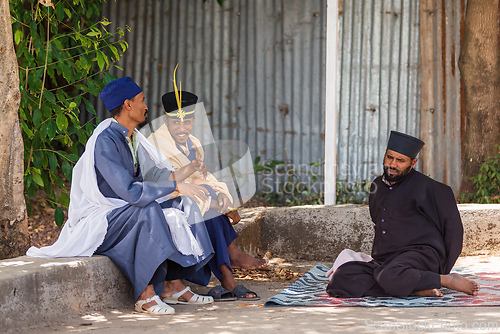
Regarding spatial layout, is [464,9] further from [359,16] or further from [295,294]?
[295,294]

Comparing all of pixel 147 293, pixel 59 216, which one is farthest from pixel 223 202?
pixel 59 216

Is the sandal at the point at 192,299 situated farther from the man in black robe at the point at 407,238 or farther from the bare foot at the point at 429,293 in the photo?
the bare foot at the point at 429,293

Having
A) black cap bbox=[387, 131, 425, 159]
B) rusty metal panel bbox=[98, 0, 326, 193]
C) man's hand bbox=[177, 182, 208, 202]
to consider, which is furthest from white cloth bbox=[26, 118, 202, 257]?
rusty metal panel bbox=[98, 0, 326, 193]

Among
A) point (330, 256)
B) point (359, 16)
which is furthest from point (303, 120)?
point (330, 256)

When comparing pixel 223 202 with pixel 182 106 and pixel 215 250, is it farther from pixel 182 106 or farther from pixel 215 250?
pixel 182 106

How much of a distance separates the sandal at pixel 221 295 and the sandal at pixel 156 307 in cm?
50

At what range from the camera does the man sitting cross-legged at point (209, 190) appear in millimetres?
4367

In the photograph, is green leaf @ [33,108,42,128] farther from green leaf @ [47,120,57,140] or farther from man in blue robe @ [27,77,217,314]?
man in blue robe @ [27,77,217,314]

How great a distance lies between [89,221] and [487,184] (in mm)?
4450

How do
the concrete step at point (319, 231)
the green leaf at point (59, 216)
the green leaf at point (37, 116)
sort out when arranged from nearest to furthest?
the green leaf at point (37, 116), the green leaf at point (59, 216), the concrete step at point (319, 231)

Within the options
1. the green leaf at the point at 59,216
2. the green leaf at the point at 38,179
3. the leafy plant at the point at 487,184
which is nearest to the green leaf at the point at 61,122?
the green leaf at the point at 38,179

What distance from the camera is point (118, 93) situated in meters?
4.07

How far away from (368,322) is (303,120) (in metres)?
4.43

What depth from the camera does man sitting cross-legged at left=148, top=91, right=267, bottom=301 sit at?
437cm
